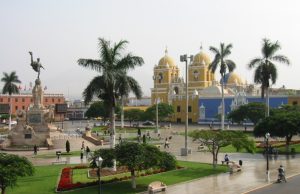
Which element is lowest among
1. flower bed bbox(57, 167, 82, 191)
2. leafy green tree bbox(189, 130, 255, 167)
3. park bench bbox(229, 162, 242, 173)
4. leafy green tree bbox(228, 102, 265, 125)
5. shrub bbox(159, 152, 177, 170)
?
flower bed bbox(57, 167, 82, 191)

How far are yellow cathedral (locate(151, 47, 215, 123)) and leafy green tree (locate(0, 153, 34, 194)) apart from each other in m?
84.8

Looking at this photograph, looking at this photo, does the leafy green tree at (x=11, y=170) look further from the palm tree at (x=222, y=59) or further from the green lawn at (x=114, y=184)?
the palm tree at (x=222, y=59)

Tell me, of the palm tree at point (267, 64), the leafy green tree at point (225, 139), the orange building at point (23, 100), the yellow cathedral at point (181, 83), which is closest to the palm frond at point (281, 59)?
the palm tree at point (267, 64)

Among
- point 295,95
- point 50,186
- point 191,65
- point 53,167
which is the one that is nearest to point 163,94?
point 191,65

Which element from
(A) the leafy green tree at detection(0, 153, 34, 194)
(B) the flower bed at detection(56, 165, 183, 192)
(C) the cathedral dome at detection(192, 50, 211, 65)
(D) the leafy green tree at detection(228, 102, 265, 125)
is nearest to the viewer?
(A) the leafy green tree at detection(0, 153, 34, 194)

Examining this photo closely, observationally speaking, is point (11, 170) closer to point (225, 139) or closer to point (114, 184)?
point (114, 184)

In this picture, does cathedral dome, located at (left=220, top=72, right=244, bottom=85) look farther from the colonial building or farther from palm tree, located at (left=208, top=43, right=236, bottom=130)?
palm tree, located at (left=208, top=43, right=236, bottom=130)

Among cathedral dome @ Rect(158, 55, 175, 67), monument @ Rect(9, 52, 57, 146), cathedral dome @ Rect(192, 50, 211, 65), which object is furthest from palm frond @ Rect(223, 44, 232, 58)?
cathedral dome @ Rect(158, 55, 175, 67)

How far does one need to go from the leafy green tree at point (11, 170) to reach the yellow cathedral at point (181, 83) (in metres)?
84.8

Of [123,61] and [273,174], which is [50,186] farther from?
[273,174]

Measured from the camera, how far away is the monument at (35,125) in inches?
1896

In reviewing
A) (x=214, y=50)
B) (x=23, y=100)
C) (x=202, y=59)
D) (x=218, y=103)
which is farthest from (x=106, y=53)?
(x=23, y=100)

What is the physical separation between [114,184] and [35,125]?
27.1 metres

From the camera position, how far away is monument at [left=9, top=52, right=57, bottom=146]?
48156mm
